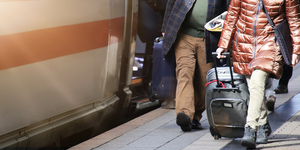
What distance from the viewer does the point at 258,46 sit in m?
3.16

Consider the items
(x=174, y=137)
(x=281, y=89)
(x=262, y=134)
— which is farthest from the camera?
(x=281, y=89)

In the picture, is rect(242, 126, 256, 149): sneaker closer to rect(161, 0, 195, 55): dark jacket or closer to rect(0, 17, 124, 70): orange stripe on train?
rect(161, 0, 195, 55): dark jacket

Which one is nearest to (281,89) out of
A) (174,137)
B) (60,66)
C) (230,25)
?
(174,137)

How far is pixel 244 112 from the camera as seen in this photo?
3.20 meters

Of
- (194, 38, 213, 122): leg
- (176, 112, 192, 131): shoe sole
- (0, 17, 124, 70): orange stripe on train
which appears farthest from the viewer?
(194, 38, 213, 122): leg

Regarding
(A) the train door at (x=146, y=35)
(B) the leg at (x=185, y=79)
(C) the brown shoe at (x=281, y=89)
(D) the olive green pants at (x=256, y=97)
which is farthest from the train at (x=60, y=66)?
(C) the brown shoe at (x=281, y=89)

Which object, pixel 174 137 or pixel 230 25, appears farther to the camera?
pixel 174 137

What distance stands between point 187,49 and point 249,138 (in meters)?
1.20

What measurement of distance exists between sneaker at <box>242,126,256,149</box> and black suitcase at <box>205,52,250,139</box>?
121 millimetres

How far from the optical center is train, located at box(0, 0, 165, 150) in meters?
3.18

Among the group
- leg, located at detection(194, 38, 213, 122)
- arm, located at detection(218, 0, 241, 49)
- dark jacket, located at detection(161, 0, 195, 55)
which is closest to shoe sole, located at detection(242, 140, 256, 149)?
arm, located at detection(218, 0, 241, 49)

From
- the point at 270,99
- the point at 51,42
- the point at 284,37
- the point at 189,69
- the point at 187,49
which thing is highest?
the point at 284,37

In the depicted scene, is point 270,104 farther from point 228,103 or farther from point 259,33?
point 259,33

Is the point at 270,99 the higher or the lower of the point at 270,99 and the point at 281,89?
the higher
